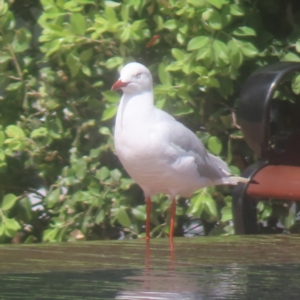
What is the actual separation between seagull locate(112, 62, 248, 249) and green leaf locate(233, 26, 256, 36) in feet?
1.97

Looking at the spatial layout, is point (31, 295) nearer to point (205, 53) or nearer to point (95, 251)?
point (95, 251)

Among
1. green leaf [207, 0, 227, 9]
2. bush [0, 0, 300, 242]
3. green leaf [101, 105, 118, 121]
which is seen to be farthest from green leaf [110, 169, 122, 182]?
green leaf [207, 0, 227, 9]

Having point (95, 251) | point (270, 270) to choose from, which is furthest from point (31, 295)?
point (95, 251)

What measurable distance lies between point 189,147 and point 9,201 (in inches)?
49.7

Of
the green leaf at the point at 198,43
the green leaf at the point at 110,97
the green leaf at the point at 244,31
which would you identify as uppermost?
the green leaf at the point at 244,31

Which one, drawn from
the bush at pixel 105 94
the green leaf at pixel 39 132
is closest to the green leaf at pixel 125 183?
the bush at pixel 105 94

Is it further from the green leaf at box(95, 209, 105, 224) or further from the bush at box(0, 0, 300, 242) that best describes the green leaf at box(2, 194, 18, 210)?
the green leaf at box(95, 209, 105, 224)

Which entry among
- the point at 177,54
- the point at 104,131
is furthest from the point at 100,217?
the point at 177,54

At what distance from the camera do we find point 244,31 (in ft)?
12.2

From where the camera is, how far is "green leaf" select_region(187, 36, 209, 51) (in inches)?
142

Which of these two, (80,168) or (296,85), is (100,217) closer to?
(80,168)

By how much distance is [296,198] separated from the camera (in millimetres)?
3086

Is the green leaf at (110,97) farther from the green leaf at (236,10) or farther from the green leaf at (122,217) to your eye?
the green leaf at (236,10)

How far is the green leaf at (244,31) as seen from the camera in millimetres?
3697
